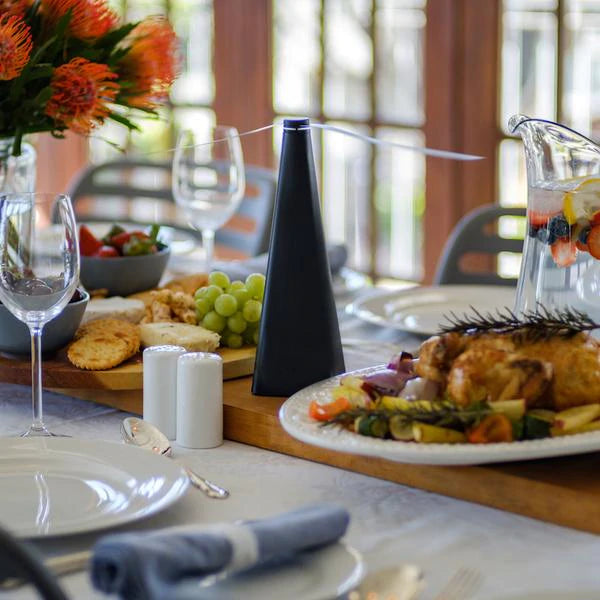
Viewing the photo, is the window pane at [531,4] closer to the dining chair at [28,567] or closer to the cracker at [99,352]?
the cracker at [99,352]

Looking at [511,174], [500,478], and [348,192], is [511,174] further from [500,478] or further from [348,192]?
[500,478]

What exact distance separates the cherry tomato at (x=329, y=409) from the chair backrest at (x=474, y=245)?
1178 millimetres

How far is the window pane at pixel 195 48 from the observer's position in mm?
3828

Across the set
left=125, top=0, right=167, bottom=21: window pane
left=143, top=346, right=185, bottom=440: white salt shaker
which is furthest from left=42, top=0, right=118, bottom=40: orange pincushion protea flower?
left=125, top=0, right=167, bottom=21: window pane

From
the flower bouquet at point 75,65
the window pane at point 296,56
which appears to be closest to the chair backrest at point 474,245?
the flower bouquet at point 75,65

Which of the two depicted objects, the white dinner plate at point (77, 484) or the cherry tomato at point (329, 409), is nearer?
the white dinner plate at point (77, 484)

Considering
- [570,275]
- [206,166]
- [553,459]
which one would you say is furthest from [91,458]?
[206,166]

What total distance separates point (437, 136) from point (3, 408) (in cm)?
199

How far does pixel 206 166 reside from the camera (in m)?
1.88

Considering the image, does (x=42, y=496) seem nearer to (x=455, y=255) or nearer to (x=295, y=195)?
(x=295, y=195)

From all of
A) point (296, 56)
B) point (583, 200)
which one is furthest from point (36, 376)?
point (296, 56)

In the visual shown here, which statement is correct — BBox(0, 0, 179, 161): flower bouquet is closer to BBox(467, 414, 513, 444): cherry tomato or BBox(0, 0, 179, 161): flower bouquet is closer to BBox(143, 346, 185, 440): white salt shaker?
BBox(143, 346, 185, 440): white salt shaker

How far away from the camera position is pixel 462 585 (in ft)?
2.86

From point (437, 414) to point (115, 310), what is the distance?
2.06ft
